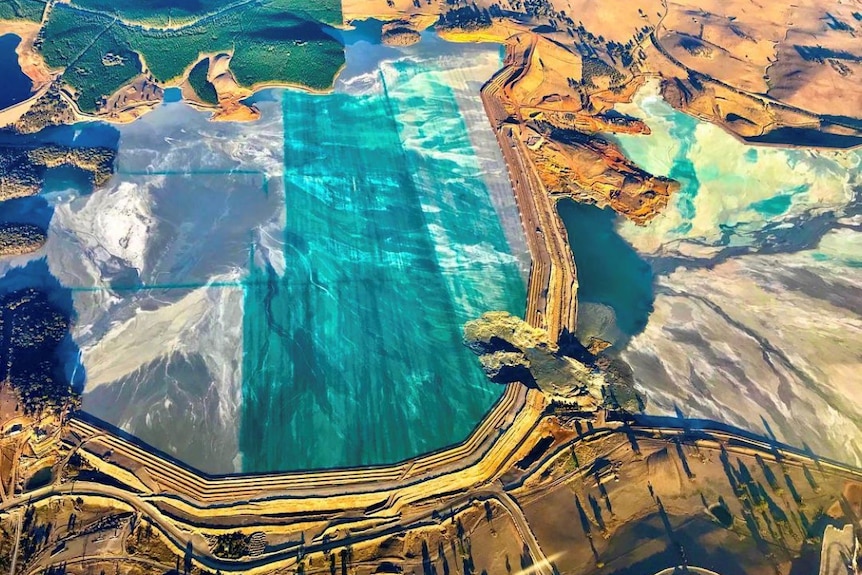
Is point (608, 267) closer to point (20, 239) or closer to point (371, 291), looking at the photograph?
point (371, 291)

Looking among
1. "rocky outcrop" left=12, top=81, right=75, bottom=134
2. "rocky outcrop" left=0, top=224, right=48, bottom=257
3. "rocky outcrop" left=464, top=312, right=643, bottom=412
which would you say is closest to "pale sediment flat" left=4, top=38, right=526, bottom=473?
"rocky outcrop" left=0, top=224, right=48, bottom=257

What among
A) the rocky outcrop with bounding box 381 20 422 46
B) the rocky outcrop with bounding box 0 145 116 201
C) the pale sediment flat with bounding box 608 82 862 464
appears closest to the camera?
the pale sediment flat with bounding box 608 82 862 464

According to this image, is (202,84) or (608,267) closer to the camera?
(608,267)

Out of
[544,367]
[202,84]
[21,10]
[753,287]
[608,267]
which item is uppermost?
[21,10]

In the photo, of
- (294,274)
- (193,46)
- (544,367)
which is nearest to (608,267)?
(544,367)

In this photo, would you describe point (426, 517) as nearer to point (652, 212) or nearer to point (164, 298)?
point (164, 298)

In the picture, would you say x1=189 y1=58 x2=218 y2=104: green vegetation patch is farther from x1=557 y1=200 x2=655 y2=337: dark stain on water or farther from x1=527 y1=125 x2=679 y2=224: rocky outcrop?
x1=557 y1=200 x2=655 y2=337: dark stain on water

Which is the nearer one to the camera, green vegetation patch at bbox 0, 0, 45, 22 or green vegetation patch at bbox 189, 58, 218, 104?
green vegetation patch at bbox 189, 58, 218, 104
